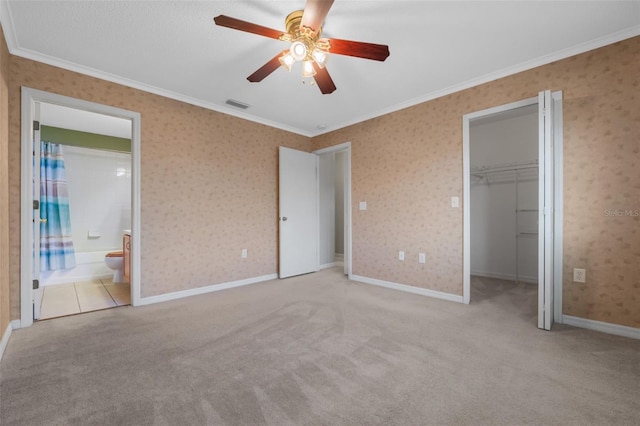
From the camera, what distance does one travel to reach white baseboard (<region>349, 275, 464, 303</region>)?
3087mm

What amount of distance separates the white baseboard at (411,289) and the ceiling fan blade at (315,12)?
287cm

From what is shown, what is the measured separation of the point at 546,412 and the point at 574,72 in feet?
8.62

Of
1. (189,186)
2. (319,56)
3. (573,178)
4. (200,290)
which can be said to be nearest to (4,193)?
(189,186)

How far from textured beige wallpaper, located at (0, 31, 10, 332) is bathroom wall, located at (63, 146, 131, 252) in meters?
2.75

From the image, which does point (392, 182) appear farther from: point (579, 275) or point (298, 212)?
point (579, 275)

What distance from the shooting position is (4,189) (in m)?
2.05

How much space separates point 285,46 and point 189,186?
1.92 metres

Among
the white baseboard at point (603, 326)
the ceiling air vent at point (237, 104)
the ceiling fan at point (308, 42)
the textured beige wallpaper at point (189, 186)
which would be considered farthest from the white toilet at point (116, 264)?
the white baseboard at point (603, 326)

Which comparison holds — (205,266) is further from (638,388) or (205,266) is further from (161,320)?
(638,388)

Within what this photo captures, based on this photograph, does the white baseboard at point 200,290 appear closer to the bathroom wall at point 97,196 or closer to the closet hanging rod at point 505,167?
the bathroom wall at point 97,196

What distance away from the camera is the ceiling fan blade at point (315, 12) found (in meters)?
1.48

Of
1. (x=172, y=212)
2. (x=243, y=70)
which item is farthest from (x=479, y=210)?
(x=172, y=212)

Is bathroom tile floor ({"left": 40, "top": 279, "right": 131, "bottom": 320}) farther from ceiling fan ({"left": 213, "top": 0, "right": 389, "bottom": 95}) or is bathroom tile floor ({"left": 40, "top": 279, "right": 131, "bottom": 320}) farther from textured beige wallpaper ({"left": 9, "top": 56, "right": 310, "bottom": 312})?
ceiling fan ({"left": 213, "top": 0, "right": 389, "bottom": 95})

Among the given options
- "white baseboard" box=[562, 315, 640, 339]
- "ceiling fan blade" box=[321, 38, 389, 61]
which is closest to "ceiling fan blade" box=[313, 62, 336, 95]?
"ceiling fan blade" box=[321, 38, 389, 61]
